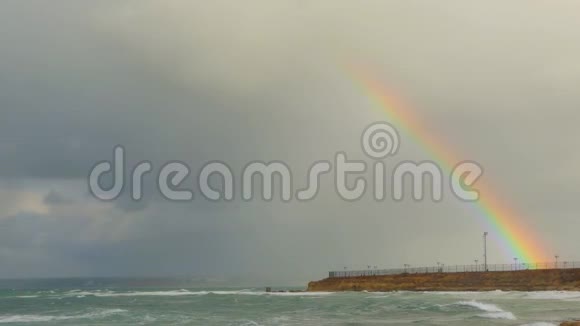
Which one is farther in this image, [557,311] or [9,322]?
[9,322]

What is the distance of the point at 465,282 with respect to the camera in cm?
9131

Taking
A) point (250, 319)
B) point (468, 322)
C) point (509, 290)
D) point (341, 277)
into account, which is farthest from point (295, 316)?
point (341, 277)

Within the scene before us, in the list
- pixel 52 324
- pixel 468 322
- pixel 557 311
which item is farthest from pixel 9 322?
pixel 557 311

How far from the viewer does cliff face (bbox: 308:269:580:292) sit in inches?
3150

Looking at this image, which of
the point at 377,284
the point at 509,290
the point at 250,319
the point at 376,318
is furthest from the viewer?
the point at 377,284

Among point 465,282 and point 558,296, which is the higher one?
point 465,282

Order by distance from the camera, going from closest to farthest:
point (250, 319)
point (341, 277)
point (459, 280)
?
point (250, 319), point (459, 280), point (341, 277)

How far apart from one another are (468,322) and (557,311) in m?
9.11

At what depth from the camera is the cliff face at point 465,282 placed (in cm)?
8000

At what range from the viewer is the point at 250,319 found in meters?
48.7

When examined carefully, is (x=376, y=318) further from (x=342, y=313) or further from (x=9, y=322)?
(x=9, y=322)

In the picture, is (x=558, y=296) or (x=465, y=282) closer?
(x=558, y=296)

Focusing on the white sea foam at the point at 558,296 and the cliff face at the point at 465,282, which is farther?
the cliff face at the point at 465,282

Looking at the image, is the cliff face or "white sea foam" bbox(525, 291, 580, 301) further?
the cliff face
